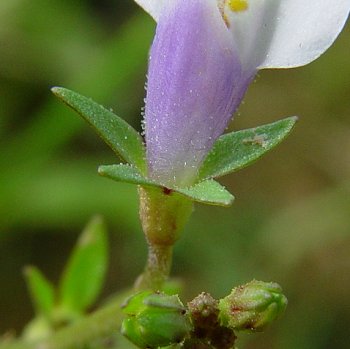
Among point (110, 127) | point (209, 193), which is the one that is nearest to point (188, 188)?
point (209, 193)

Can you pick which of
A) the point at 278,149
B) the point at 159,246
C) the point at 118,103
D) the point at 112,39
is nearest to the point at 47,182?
the point at 118,103

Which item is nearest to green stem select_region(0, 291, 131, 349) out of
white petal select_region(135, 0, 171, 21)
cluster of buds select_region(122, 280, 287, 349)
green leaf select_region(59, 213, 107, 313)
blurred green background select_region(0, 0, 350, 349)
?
green leaf select_region(59, 213, 107, 313)

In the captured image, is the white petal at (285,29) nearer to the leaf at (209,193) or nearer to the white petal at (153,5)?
the white petal at (153,5)

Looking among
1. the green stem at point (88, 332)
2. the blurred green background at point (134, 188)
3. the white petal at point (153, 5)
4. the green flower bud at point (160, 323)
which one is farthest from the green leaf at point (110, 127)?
the blurred green background at point (134, 188)

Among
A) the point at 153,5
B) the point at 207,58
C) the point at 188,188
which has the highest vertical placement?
the point at 153,5

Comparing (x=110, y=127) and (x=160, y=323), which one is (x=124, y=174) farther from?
(x=160, y=323)
